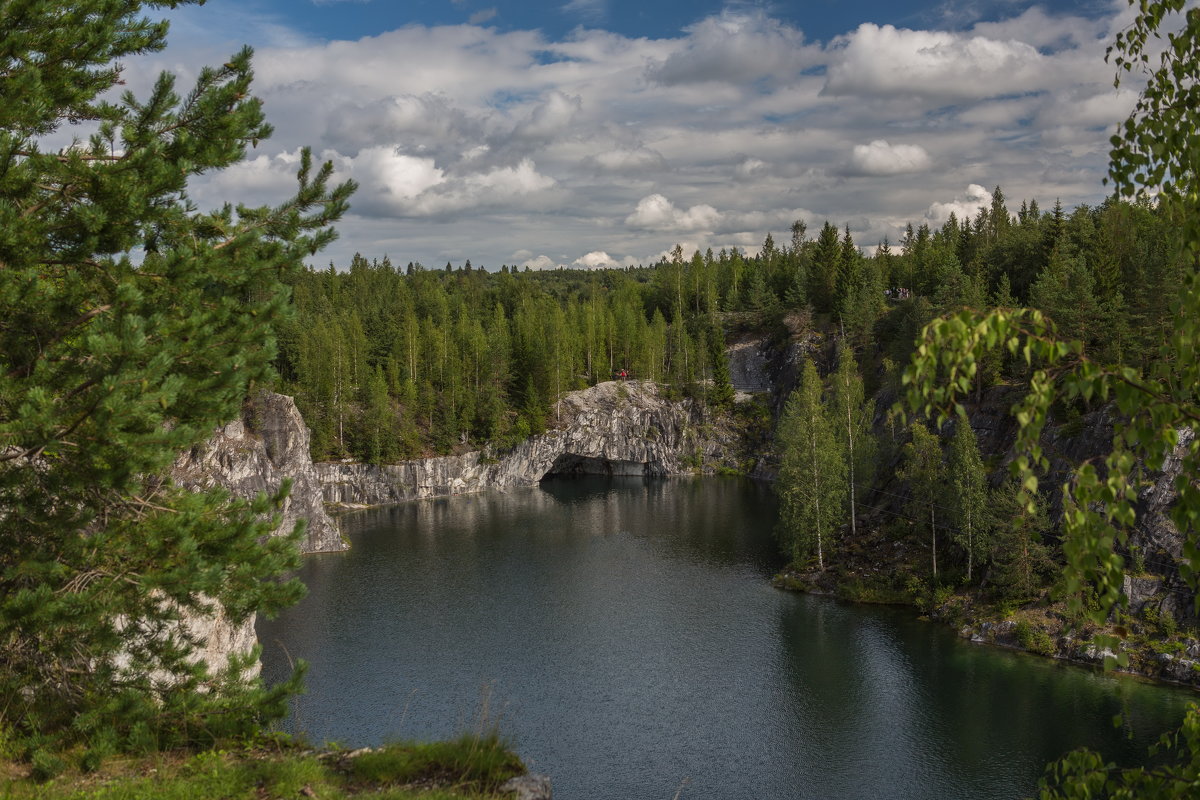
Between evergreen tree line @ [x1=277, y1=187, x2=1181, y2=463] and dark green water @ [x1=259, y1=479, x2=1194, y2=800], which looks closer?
dark green water @ [x1=259, y1=479, x2=1194, y2=800]

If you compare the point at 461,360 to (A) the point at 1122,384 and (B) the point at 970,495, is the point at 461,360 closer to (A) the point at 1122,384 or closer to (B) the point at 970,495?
(B) the point at 970,495

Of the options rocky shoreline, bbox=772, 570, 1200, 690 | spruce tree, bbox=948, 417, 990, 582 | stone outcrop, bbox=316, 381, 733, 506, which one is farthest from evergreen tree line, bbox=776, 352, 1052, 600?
stone outcrop, bbox=316, 381, 733, 506

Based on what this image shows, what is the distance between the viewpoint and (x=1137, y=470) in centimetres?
408

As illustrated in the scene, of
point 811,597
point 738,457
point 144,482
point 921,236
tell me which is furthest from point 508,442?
point 144,482

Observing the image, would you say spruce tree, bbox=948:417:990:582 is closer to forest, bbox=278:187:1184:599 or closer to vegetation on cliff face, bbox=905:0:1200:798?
forest, bbox=278:187:1184:599

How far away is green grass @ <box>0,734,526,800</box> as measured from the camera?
8.16m

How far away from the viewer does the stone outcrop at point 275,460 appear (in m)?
53.4

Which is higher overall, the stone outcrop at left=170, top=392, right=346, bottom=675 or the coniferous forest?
the coniferous forest

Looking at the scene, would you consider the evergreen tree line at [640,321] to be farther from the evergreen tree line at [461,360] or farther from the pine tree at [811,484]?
the pine tree at [811,484]

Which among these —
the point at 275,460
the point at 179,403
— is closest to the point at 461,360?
the point at 275,460

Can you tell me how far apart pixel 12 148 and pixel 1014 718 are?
32299 millimetres

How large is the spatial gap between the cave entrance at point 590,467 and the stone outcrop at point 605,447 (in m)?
0.04

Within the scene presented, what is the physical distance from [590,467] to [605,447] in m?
6.69

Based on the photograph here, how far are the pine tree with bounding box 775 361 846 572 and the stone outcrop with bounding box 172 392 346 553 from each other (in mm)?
30041
